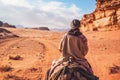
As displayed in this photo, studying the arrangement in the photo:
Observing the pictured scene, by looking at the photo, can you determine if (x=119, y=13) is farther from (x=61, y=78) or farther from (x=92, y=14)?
(x=61, y=78)

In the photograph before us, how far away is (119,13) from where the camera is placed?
4231cm

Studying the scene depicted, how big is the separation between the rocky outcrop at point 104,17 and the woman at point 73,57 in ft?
107

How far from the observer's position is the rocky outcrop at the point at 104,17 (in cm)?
4281

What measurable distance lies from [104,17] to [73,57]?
36.7m

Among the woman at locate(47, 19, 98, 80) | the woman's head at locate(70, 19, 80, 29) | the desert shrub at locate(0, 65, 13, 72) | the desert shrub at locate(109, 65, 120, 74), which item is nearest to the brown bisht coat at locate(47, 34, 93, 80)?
the woman at locate(47, 19, 98, 80)

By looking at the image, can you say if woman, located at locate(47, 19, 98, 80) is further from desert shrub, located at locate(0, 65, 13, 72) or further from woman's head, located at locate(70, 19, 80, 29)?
desert shrub, located at locate(0, 65, 13, 72)

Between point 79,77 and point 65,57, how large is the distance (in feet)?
→ 3.00

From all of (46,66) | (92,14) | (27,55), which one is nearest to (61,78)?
(46,66)

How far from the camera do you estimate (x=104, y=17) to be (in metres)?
45.7

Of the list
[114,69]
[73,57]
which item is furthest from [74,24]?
[114,69]

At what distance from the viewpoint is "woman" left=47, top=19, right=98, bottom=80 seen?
30.7ft

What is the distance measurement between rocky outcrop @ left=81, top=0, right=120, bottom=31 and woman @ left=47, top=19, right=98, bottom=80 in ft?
107

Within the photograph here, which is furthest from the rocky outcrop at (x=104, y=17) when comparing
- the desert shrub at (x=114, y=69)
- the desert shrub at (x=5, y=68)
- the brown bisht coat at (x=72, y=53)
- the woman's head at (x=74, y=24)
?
the woman's head at (x=74, y=24)

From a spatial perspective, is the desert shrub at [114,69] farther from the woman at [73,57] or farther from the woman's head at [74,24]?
the woman's head at [74,24]
